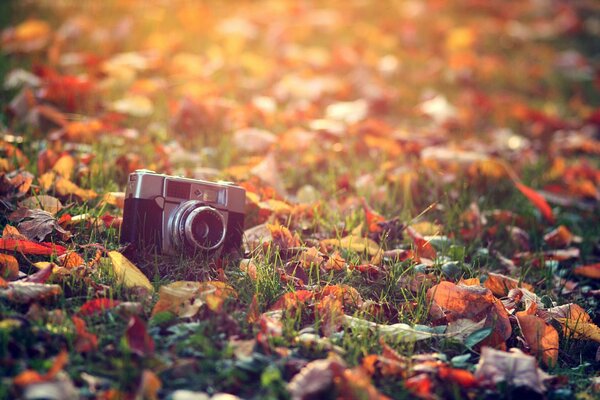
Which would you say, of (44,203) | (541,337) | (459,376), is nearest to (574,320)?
(541,337)

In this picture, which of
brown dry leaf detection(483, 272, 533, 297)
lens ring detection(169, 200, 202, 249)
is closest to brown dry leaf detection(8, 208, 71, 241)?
lens ring detection(169, 200, 202, 249)

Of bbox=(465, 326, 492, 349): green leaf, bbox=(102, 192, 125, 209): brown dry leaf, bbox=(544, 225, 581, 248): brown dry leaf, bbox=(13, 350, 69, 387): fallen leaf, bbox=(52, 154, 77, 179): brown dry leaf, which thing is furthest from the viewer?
bbox=(544, 225, 581, 248): brown dry leaf

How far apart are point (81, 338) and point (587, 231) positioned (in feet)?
Answer: 8.02

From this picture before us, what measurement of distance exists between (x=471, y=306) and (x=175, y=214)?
1.01 metres

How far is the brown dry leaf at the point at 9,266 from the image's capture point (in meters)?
2.16

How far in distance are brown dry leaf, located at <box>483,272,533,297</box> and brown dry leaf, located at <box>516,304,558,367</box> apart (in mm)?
309

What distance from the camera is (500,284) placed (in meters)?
2.56

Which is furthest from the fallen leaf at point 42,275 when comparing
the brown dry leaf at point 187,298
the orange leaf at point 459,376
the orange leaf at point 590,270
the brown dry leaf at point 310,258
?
the orange leaf at point 590,270

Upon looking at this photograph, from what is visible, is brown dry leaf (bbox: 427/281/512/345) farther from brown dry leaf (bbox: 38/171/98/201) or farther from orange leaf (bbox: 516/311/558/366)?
brown dry leaf (bbox: 38/171/98/201)

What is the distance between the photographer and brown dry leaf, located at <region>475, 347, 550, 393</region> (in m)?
1.95

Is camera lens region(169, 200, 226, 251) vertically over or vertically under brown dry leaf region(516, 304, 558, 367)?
over

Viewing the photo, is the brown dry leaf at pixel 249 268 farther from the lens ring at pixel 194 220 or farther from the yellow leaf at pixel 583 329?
the yellow leaf at pixel 583 329

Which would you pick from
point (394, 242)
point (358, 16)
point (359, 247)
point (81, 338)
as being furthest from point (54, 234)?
point (358, 16)

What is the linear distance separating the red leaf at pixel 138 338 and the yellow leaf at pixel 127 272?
0.95 feet
